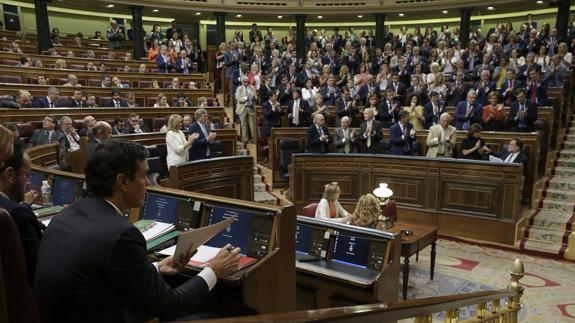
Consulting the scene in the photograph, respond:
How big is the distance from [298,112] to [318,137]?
1282 mm

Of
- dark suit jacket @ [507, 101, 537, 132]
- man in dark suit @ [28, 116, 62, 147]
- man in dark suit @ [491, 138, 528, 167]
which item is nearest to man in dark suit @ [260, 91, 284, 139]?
man in dark suit @ [28, 116, 62, 147]

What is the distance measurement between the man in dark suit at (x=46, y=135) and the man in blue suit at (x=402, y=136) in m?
4.19

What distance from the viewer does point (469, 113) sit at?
6262 mm

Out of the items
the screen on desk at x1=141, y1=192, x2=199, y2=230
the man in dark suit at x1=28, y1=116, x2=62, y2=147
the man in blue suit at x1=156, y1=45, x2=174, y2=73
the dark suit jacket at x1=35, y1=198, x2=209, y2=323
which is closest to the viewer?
the dark suit jacket at x1=35, y1=198, x2=209, y2=323

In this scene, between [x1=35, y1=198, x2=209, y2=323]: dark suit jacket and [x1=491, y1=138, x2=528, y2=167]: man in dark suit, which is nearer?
[x1=35, y1=198, x2=209, y2=323]: dark suit jacket

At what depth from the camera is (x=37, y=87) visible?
22.9 feet

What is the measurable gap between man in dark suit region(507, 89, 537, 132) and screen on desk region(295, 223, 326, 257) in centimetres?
443

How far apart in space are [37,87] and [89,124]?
98.7 inches

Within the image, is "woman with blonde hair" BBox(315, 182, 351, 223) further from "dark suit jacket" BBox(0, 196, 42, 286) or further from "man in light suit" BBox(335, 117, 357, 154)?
"dark suit jacket" BBox(0, 196, 42, 286)

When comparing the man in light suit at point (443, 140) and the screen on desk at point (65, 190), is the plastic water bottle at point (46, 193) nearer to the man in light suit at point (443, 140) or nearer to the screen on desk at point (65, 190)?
the screen on desk at point (65, 190)

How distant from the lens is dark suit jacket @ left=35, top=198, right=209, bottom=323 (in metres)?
1.20

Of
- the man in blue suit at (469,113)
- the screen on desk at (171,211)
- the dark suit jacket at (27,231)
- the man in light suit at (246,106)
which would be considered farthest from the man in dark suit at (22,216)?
the man in light suit at (246,106)

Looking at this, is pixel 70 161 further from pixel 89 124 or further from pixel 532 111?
pixel 532 111

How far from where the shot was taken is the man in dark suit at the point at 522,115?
6023mm
